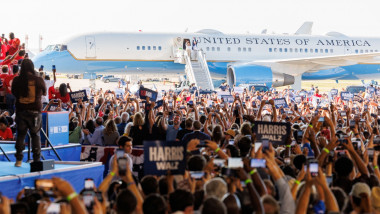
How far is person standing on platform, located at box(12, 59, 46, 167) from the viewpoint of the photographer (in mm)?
8664

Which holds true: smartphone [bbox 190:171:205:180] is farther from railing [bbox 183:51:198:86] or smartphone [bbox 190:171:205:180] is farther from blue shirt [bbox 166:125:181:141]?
railing [bbox 183:51:198:86]

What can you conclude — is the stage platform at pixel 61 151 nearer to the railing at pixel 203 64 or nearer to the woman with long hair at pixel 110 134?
the woman with long hair at pixel 110 134

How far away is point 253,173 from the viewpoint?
570cm

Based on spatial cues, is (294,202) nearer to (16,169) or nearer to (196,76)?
(16,169)

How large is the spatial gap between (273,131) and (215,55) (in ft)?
101

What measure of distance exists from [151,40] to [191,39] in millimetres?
2317

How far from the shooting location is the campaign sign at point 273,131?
8281 mm

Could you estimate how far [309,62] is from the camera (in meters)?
39.5

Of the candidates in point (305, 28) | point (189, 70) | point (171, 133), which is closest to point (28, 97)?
point (171, 133)

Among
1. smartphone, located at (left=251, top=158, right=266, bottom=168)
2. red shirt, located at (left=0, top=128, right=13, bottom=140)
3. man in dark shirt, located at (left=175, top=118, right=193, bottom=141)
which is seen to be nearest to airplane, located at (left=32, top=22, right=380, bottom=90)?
red shirt, located at (left=0, top=128, right=13, bottom=140)

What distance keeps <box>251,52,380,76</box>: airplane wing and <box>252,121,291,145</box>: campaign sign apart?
29.5 m

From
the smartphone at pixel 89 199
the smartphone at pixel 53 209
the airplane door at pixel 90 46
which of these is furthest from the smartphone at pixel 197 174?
the airplane door at pixel 90 46

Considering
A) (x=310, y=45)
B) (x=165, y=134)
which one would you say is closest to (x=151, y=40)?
(x=310, y=45)

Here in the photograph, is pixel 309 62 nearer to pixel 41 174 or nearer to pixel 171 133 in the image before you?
pixel 171 133
